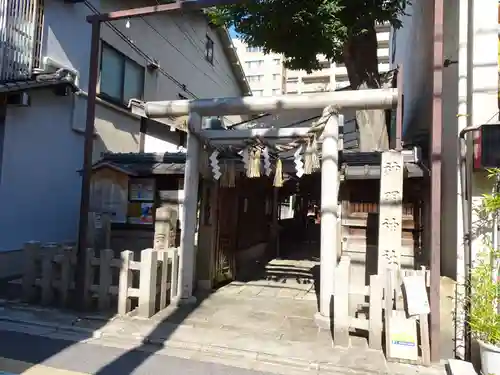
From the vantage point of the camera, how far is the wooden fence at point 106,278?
22.0ft

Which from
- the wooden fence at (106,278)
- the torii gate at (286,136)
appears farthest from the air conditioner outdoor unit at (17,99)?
the wooden fence at (106,278)

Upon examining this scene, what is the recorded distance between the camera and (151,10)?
23.6 feet

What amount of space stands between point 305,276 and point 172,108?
638cm

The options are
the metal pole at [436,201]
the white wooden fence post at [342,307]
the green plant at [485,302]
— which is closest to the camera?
the green plant at [485,302]

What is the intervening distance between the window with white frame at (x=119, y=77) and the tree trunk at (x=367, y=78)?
25.3ft

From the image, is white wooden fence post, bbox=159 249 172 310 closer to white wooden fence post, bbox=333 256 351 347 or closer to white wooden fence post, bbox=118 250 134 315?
white wooden fence post, bbox=118 250 134 315

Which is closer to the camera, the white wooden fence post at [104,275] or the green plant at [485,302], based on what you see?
the green plant at [485,302]

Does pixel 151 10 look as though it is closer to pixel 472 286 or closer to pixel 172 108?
pixel 172 108

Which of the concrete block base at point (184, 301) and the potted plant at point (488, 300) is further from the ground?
the potted plant at point (488, 300)

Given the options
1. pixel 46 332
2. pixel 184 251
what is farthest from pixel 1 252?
pixel 184 251

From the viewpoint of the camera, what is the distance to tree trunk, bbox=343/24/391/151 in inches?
400

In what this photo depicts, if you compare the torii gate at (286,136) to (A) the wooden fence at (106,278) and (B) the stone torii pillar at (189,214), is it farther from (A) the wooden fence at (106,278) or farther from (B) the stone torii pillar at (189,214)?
(A) the wooden fence at (106,278)

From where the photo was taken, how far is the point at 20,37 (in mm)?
9672

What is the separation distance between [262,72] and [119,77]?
50.4m
